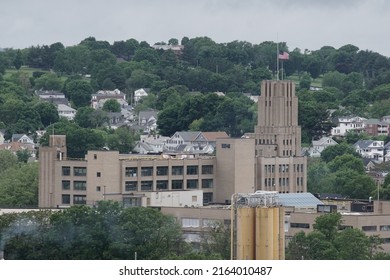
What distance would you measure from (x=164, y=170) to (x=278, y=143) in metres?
15.4

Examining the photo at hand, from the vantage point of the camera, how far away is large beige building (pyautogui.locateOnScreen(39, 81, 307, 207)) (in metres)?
87.9

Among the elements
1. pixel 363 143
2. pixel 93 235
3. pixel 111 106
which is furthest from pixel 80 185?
pixel 111 106

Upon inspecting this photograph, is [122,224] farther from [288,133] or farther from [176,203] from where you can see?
[288,133]

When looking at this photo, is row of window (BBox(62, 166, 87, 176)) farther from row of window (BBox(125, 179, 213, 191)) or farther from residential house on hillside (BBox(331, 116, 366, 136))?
residential house on hillside (BBox(331, 116, 366, 136))

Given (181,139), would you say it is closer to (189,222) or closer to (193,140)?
(193,140)

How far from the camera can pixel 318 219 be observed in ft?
240

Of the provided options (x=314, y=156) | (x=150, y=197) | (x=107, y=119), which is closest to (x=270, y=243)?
(x=150, y=197)

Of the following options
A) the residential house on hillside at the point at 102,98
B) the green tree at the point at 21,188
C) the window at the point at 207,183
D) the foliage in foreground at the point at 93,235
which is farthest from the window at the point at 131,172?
the residential house on hillside at the point at 102,98

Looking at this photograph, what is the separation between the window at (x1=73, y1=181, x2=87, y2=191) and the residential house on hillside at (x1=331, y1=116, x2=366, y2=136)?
7883 cm

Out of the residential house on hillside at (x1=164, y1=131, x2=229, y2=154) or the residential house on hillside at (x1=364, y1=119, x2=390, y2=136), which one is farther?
the residential house on hillside at (x1=364, y1=119, x2=390, y2=136)

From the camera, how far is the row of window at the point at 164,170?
3509 inches

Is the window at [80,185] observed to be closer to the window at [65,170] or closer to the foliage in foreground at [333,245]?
the window at [65,170]

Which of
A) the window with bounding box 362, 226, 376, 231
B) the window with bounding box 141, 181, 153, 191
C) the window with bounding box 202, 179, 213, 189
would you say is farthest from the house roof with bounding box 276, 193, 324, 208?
the window with bounding box 362, 226, 376, 231

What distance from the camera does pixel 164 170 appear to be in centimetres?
9062
